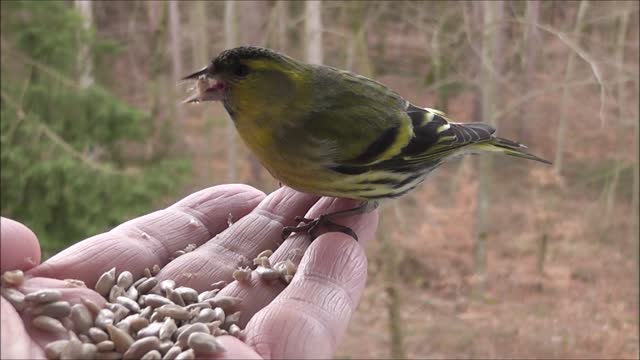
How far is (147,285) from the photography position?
4.38 ft

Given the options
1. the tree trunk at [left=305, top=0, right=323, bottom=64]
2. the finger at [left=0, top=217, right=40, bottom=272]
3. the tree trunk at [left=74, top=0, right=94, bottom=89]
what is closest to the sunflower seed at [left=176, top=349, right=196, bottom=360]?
the finger at [left=0, top=217, right=40, bottom=272]

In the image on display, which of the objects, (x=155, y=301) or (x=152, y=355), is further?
(x=155, y=301)

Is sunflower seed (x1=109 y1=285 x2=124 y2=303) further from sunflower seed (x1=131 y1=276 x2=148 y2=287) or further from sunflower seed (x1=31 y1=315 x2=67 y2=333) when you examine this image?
sunflower seed (x1=31 y1=315 x2=67 y2=333)

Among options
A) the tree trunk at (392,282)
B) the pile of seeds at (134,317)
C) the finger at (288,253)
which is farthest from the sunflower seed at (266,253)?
the tree trunk at (392,282)

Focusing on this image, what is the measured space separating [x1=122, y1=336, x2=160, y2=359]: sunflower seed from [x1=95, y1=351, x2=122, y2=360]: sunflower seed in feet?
0.03

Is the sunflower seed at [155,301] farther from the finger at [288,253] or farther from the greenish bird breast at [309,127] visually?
the greenish bird breast at [309,127]

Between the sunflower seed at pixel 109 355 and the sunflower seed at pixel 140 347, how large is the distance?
0.4 inches

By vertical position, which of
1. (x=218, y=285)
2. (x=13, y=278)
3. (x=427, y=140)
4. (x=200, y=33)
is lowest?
(x=218, y=285)

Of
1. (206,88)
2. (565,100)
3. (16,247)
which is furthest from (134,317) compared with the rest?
(565,100)

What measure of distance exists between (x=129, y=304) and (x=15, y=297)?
0.19 metres

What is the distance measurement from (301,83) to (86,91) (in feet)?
4.90

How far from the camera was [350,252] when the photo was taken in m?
1.36

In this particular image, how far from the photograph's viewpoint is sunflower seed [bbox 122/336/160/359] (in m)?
1.10

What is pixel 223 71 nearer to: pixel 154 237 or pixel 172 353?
pixel 154 237
